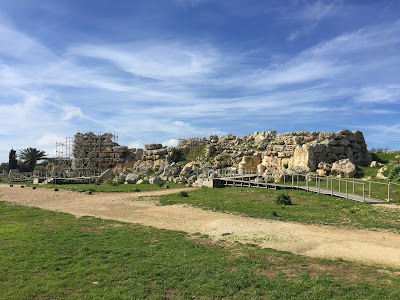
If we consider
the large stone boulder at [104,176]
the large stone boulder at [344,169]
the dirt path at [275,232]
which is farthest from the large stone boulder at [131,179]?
the large stone boulder at [344,169]

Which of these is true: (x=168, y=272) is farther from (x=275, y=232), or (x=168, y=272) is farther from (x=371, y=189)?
(x=371, y=189)

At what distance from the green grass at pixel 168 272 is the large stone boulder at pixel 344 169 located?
1932cm

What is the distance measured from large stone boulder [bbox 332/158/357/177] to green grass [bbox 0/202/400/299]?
19.3 metres

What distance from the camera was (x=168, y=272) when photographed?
740cm

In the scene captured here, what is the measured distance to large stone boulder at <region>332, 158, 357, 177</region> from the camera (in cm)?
2559

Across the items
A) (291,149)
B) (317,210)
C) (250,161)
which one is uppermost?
(291,149)

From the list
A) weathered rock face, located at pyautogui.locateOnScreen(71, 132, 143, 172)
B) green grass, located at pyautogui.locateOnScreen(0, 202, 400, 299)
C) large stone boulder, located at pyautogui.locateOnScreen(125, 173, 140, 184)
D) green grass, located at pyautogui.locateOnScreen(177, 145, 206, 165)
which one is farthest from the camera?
weathered rock face, located at pyautogui.locateOnScreen(71, 132, 143, 172)

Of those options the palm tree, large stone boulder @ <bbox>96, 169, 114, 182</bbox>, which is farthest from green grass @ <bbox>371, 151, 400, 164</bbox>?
the palm tree

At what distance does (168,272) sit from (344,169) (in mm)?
22936

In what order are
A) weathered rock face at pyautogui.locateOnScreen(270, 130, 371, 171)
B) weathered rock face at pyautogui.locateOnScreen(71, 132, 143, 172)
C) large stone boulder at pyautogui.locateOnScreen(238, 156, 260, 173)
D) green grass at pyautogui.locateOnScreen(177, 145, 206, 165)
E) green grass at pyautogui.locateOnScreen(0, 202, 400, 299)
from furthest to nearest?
weathered rock face at pyautogui.locateOnScreen(71, 132, 143, 172)
green grass at pyautogui.locateOnScreen(177, 145, 206, 165)
large stone boulder at pyautogui.locateOnScreen(238, 156, 260, 173)
weathered rock face at pyautogui.locateOnScreen(270, 130, 371, 171)
green grass at pyautogui.locateOnScreen(0, 202, 400, 299)

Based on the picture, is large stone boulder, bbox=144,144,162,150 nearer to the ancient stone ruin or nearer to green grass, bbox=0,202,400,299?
the ancient stone ruin

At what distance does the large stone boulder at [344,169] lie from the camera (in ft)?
84.0

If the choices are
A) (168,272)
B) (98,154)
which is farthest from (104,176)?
(168,272)

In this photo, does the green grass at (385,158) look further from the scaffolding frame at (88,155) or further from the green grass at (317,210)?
the scaffolding frame at (88,155)
